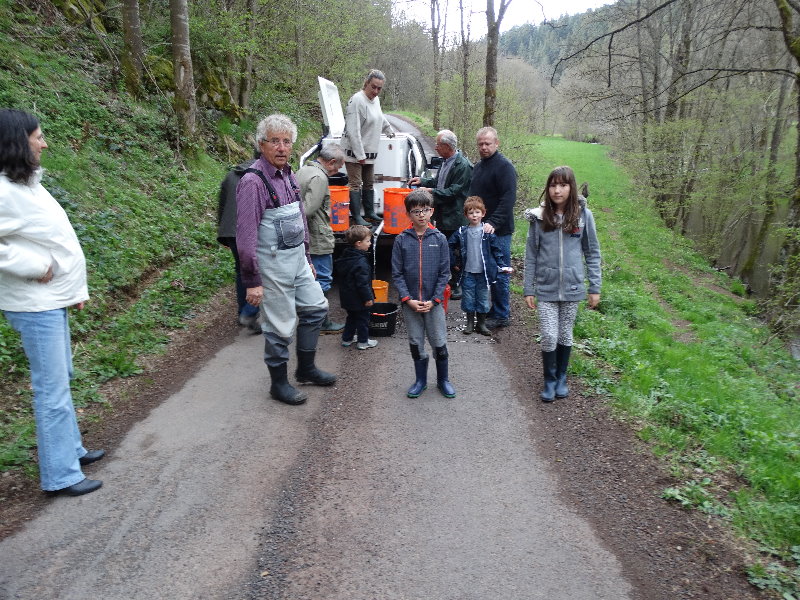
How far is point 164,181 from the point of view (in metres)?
10.2

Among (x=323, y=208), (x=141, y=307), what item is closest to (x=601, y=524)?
(x=323, y=208)

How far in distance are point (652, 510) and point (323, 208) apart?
4554 millimetres

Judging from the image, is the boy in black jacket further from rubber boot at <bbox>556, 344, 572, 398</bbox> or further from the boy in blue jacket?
rubber boot at <bbox>556, 344, 572, 398</bbox>

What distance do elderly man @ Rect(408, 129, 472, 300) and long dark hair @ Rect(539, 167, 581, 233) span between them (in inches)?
90.4

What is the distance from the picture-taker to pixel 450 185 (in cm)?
735

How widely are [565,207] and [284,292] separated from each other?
2.62m

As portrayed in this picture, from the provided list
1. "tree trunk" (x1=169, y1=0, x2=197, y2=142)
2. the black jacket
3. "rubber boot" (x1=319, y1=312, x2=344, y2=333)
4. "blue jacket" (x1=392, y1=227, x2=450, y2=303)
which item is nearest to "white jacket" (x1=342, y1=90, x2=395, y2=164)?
the black jacket

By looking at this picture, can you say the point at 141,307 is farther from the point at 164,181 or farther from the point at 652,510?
the point at 652,510

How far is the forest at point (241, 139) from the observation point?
21.2 ft

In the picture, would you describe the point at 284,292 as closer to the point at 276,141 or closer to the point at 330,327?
the point at 276,141

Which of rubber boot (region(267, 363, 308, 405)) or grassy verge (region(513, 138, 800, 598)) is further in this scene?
rubber boot (region(267, 363, 308, 405))

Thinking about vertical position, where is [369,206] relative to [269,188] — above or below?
below

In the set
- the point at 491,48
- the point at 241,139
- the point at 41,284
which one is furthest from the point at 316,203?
the point at 241,139

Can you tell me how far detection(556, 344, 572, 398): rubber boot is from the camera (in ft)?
17.1
